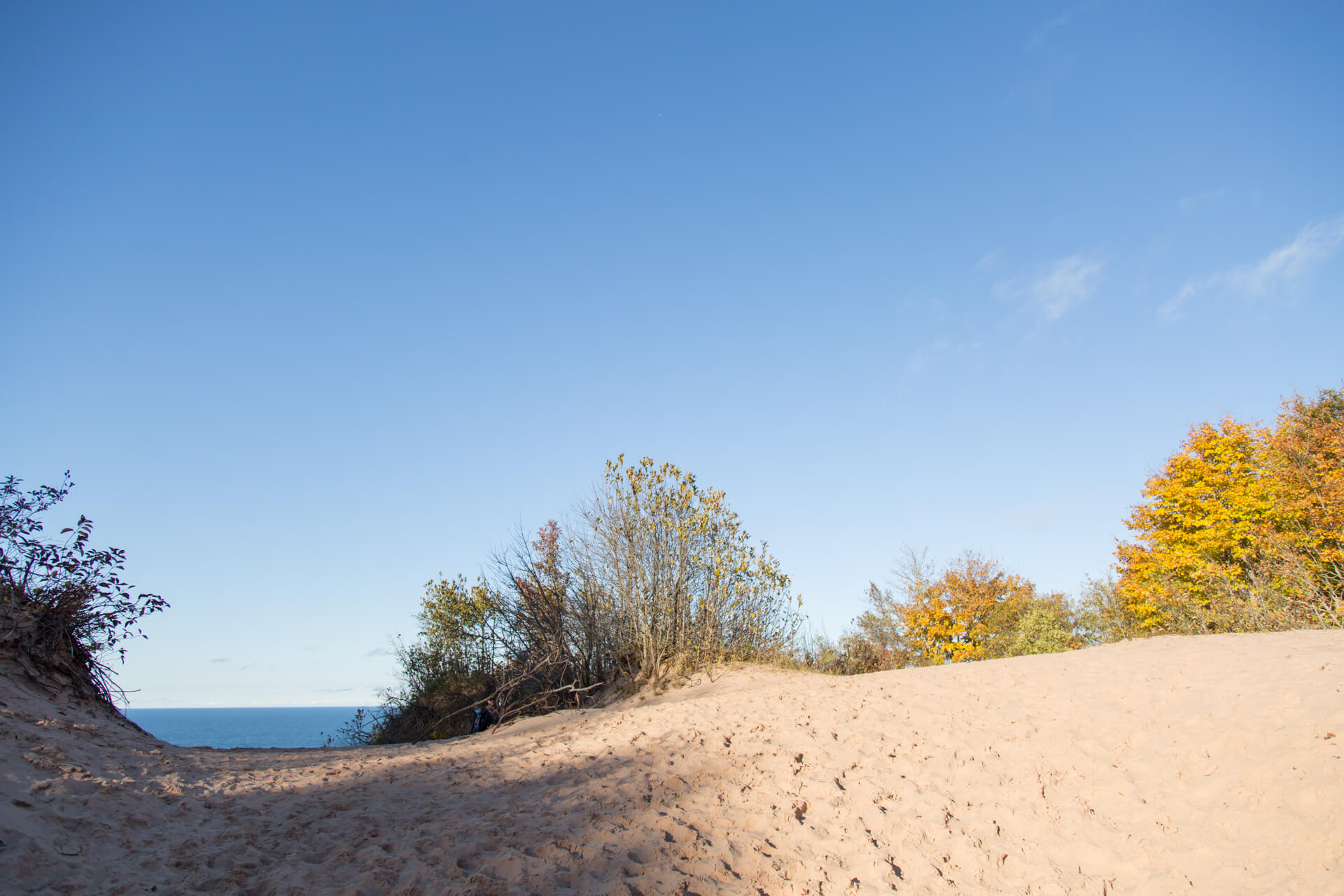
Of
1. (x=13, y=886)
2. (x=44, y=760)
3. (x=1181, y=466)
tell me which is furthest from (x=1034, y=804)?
(x=1181, y=466)

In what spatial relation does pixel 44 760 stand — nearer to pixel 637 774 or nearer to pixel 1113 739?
pixel 637 774

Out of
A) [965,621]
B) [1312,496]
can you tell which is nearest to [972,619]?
[965,621]

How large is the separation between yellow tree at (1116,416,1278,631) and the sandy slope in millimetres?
18043

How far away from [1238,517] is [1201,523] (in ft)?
3.39

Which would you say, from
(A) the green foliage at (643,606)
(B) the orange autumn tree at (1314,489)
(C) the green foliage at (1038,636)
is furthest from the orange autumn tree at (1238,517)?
(A) the green foliage at (643,606)

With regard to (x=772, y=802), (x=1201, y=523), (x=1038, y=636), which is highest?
(x=1201, y=523)

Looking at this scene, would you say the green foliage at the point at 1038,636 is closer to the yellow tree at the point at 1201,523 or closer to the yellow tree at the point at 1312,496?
the yellow tree at the point at 1201,523

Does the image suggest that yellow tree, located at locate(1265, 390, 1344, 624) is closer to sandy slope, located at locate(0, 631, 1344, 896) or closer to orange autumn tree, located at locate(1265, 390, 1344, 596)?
orange autumn tree, located at locate(1265, 390, 1344, 596)

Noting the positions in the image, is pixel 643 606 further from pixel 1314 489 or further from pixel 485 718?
pixel 1314 489

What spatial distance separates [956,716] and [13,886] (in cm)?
753

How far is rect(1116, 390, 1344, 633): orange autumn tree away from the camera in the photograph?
65.5 ft

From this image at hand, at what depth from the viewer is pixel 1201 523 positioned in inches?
885

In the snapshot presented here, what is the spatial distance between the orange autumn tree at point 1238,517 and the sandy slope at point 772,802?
15.1 m

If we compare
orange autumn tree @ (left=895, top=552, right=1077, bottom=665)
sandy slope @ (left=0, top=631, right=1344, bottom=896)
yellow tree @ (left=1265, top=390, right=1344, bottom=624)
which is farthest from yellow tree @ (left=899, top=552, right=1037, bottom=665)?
sandy slope @ (left=0, top=631, right=1344, bottom=896)
